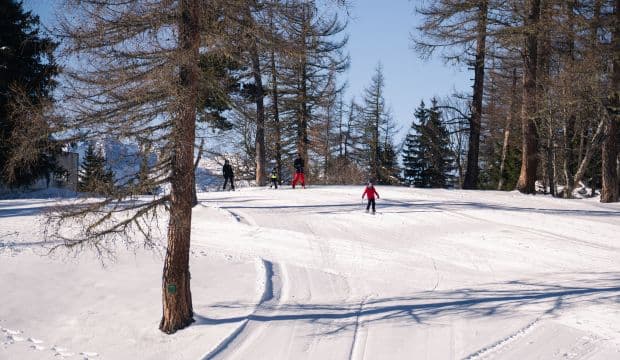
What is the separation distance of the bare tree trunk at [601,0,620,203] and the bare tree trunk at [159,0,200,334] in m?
16.9

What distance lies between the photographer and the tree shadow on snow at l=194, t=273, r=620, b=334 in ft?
29.6

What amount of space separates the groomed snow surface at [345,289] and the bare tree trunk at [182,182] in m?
0.44

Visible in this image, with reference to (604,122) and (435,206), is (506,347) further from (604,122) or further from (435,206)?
(604,122)

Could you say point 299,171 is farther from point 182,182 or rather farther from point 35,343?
point 35,343

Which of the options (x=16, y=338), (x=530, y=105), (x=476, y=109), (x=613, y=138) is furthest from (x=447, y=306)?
(x=476, y=109)

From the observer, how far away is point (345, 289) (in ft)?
36.0

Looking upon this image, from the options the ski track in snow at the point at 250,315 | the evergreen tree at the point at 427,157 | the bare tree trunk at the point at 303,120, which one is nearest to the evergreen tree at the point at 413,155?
the evergreen tree at the point at 427,157

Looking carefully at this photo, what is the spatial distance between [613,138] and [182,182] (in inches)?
722

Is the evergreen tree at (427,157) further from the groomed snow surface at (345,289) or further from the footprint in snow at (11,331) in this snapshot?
the footprint in snow at (11,331)

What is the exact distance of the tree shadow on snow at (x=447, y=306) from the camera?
9023 millimetres

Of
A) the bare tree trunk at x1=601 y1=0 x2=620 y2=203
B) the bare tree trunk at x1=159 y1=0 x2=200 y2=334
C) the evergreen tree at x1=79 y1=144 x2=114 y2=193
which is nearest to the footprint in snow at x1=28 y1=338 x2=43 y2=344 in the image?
the bare tree trunk at x1=159 y1=0 x2=200 y2=334

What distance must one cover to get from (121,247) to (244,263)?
3.79 meters

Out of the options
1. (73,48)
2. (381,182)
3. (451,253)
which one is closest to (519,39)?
(451,253)

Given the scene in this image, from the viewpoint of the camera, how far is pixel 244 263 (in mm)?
12953
